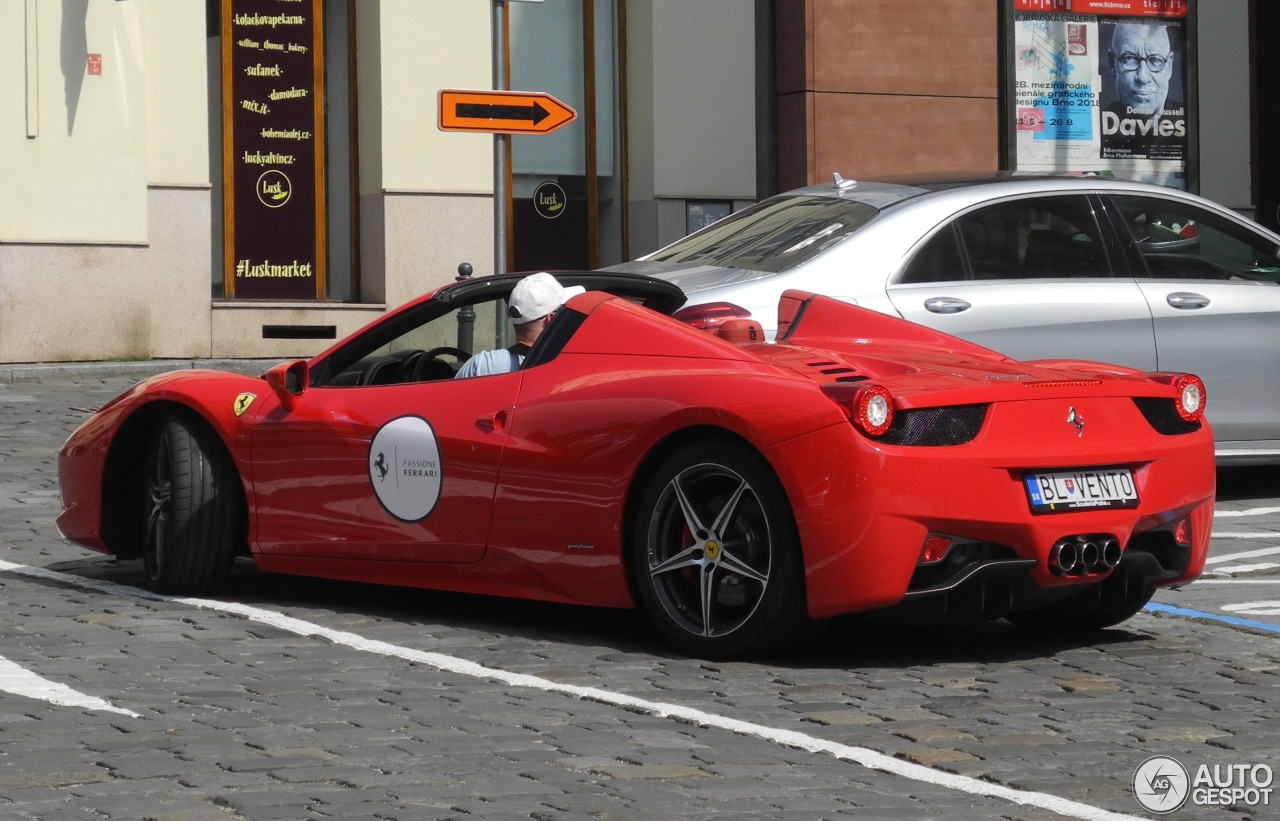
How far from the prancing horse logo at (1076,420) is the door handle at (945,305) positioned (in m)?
2.88

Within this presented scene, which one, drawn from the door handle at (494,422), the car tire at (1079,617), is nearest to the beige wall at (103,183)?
the door handle at (494,422)

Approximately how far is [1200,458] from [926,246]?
9.46 feet

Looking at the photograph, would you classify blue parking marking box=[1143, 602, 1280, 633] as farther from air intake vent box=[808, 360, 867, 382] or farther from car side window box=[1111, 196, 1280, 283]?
car side window box=[1111, 196, 1280, 283]

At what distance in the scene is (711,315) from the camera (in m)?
6.99

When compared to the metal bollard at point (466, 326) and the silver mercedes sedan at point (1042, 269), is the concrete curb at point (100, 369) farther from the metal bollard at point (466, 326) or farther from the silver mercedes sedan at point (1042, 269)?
the metal bollard at point (466, 326)

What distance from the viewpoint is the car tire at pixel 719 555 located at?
6090 mm

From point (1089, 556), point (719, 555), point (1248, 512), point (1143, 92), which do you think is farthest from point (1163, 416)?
point (1143, 92)

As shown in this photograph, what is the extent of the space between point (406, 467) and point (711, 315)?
1.16m

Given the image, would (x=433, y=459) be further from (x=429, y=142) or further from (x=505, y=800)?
(x=429, y=142)

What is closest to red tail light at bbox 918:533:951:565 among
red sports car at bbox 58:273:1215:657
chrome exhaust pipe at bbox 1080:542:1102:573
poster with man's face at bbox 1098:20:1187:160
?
red sports car at bbox 58:273:1215:657

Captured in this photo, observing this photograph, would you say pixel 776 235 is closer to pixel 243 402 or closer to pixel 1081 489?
pixel 243 402

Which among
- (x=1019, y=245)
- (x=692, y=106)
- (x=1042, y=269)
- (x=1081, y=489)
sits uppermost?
(x=692, y=106)

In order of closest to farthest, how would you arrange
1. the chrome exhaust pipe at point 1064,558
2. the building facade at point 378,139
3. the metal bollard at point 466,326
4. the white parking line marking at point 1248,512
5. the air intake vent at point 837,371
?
the chrome exhaust pipe at point 1064,558 → the air intake vent at point 837,371 → the metal bollard at point 466,326 → the white parking line marking at point 1248,512 → the building facade at point 378,139

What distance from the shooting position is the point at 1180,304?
32.0ft
